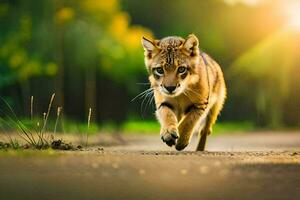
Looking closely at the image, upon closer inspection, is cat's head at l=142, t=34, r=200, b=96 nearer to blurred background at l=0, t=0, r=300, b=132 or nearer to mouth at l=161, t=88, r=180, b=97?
mouth at l=161, t=88, r=180, b=97

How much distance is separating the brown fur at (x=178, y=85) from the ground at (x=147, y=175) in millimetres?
449

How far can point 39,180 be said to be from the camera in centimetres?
942

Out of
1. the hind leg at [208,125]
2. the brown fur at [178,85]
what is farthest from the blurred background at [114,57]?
the brown fur at [178,85]

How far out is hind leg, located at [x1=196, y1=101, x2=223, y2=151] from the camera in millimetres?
13914

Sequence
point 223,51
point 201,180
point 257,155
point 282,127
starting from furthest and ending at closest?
point 223,51, point 282,127, point 257,155, point 201,180

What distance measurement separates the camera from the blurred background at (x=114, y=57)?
26.5 meters

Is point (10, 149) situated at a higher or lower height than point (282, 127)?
higher

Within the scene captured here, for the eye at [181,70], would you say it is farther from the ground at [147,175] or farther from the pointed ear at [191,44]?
the ground at [147,175]

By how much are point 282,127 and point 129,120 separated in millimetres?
5461

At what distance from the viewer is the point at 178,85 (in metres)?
11.8

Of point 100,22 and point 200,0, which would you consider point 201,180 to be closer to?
point 100,22

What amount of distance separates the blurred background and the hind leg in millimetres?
11217

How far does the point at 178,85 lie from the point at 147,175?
7.79ft

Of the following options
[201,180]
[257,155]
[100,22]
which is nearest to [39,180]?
[201,180]
